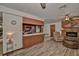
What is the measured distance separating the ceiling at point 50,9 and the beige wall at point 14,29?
0.24 m

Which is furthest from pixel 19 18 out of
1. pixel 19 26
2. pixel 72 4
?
pixel 72 4

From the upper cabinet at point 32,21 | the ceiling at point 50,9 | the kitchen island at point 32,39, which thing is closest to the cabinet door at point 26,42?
the kitchen island at point 32,39

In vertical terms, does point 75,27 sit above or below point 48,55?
above

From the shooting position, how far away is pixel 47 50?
7.77 feet

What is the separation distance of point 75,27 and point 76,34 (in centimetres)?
17

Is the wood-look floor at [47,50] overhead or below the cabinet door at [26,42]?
below

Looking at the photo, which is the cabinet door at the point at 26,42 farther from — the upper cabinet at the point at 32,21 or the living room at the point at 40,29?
the upper cabinet at the point at 32,21

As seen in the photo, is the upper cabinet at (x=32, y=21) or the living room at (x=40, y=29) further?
the upper cabinet at (x=32, y=21)

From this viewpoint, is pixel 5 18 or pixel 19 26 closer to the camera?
pixel 5 18

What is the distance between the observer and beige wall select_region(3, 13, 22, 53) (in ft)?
7.07

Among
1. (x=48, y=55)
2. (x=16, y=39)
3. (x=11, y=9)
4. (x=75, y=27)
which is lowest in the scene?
(x=48, y=55)

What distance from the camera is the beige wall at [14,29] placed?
216 cm

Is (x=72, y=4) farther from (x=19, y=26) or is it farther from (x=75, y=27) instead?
(x=19, y=26)

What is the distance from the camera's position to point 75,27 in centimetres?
223
